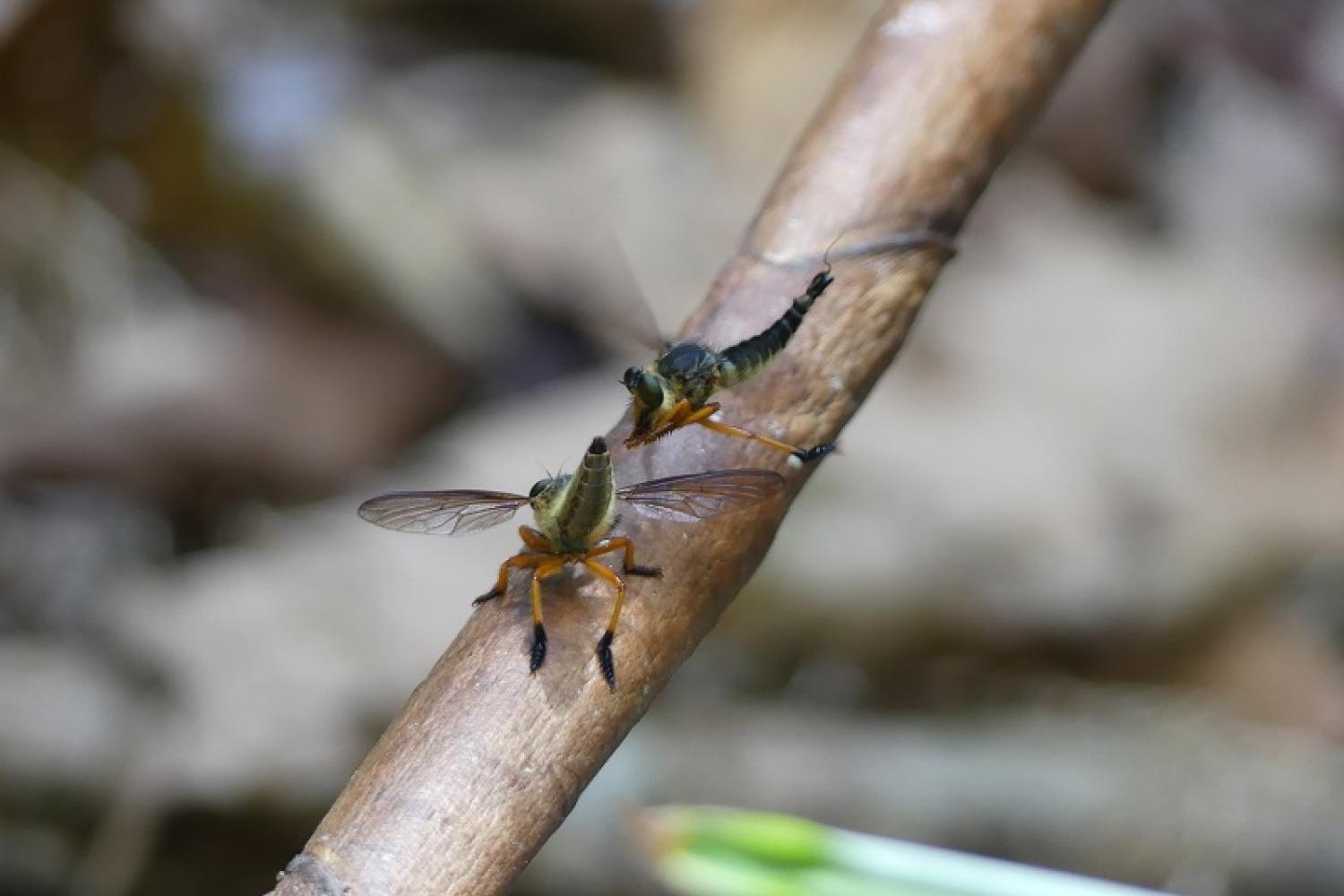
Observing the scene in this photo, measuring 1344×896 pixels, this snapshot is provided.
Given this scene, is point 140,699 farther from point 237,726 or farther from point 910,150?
point 910,150

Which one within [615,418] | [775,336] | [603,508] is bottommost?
[603,508]

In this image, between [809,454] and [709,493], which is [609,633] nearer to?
[709,493]

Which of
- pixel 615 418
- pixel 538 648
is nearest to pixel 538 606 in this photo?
pixel 538 648

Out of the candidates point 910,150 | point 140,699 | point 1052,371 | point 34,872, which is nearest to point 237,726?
point 140,699

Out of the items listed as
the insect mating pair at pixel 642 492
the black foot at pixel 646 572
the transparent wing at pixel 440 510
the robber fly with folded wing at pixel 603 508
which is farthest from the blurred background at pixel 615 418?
the black foot at pixel 646 572

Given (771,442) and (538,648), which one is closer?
(538,648)

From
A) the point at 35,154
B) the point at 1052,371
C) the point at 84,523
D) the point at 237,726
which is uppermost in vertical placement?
the point at 35,154

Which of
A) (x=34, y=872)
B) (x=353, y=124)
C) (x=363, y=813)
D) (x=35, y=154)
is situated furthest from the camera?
(x=353, y=124)
